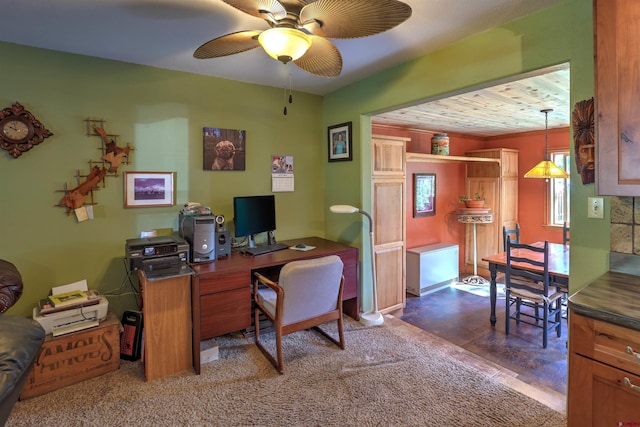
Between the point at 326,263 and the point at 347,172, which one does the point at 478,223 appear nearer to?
the point at 347,172

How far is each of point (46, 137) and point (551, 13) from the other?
3347mm

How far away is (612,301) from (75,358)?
117 inches

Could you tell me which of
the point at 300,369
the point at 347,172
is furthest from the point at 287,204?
the point at 300,369

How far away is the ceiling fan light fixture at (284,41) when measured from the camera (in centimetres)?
147

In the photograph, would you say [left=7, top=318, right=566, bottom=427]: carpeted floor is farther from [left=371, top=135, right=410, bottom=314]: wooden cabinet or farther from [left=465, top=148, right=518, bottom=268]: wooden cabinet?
[left=465, top=148, right=518, bottom=268]: wooden cabinet

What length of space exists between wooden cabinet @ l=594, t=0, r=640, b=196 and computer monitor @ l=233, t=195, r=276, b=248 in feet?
7.78

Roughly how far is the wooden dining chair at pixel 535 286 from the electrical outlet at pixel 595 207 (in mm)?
1418

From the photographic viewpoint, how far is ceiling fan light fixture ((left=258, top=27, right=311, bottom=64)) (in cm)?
147

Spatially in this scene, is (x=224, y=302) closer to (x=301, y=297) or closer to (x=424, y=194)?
(x=301, y=297)

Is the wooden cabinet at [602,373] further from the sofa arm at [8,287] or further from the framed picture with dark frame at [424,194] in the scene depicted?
the framed picture with dark frame at [424,194]

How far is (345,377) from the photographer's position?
225 cm

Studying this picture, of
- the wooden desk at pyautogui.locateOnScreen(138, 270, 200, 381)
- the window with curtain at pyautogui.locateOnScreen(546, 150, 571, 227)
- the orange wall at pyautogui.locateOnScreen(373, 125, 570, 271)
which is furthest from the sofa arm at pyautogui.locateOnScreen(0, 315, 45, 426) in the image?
the window with curtain at pyautogui.locateOnScreen(546, 150, 571, 227)

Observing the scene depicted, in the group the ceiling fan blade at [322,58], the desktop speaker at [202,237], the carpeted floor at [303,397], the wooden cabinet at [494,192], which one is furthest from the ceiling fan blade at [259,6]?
the wooden cabinet at [494,192]

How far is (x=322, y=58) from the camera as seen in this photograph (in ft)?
6.06
